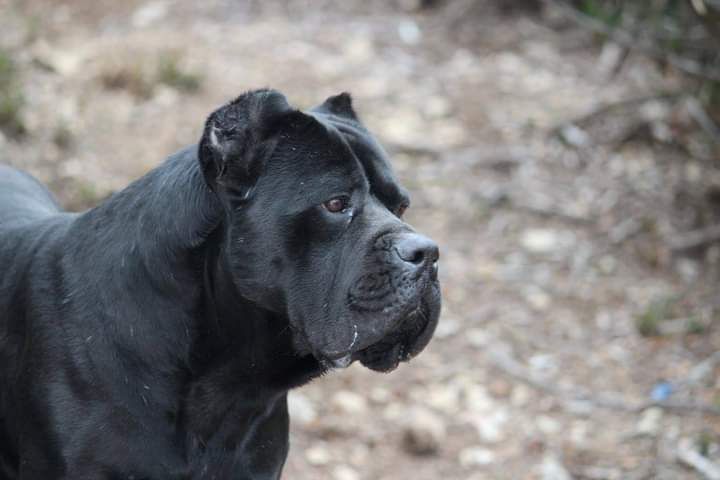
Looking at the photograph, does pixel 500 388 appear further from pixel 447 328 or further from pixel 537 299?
pixel 537 299

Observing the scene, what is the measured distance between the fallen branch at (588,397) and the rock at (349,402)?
90 cm

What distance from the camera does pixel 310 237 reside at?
10.4 feet

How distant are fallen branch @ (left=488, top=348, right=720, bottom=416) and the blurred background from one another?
12 mm

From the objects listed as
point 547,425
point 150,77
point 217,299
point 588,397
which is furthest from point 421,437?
point 150,77

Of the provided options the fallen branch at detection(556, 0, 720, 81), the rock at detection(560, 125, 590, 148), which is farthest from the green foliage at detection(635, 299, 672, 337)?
the rock at detection(560, 125, 590, 148)

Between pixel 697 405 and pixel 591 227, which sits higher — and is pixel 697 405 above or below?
above

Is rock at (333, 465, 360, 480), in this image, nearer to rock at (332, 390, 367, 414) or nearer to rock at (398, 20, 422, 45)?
rock at (332, 390, 367, 414)

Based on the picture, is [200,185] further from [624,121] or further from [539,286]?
[624,121]

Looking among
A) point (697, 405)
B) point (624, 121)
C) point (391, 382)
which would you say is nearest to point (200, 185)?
point (391, 382)

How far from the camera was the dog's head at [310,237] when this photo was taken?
3.11m

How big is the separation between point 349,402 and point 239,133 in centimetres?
270

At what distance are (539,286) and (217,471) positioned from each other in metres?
3.80

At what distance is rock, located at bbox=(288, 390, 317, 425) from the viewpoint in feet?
17.9

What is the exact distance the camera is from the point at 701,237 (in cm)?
707
